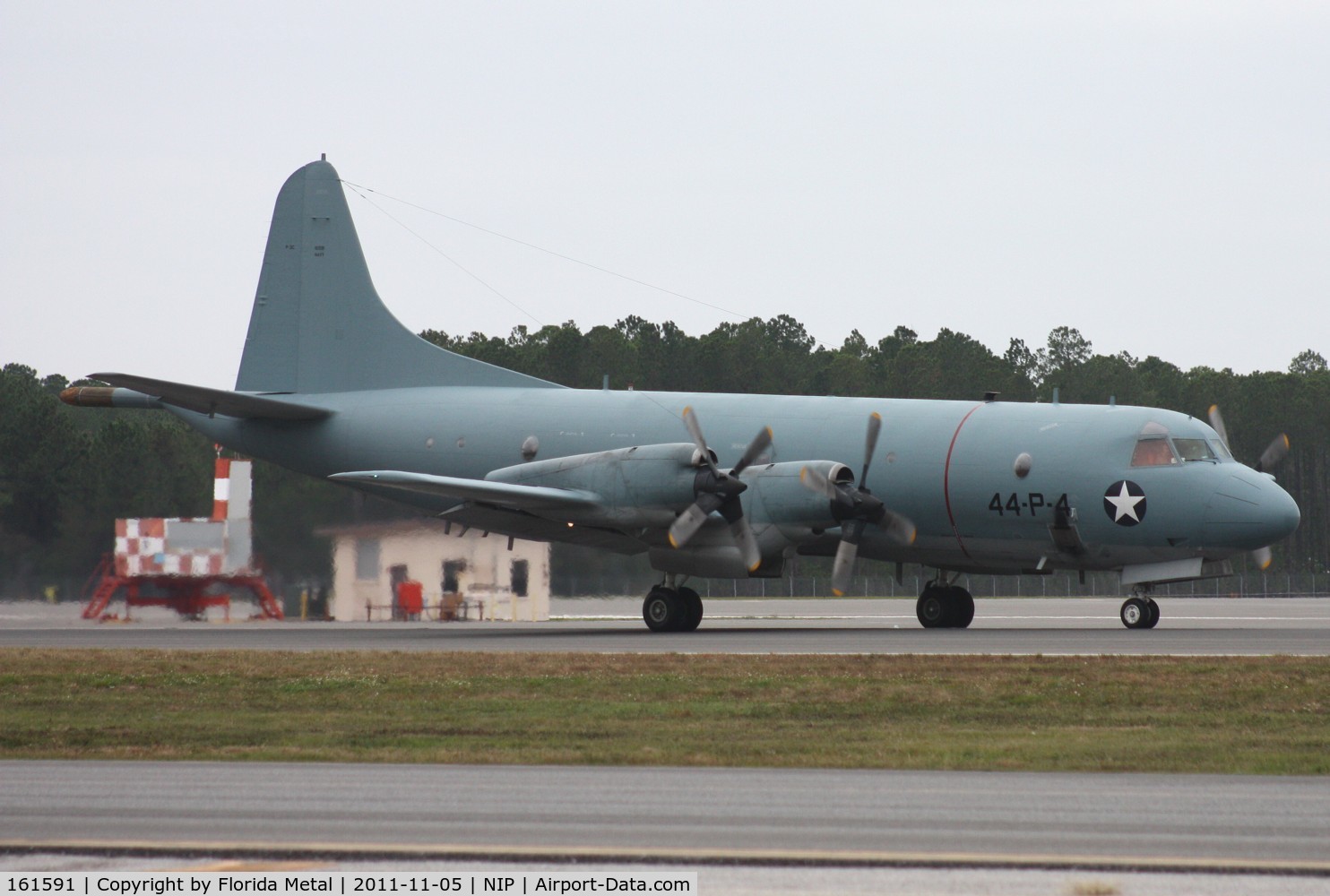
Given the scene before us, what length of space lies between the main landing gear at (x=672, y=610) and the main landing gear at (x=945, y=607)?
15.2 feet

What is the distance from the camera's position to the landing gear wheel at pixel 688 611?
29156 millimetres

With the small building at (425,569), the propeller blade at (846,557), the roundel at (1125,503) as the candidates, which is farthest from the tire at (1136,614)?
the small building at (425,569)

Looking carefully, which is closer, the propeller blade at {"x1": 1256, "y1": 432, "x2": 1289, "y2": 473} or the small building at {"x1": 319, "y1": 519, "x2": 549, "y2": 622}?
the propeller blade at {"x1": 1256, "y1": 432, "x2": 1289, "y2": 473}

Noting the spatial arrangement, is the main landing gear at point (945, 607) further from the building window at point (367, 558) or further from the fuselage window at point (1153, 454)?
the building window at point (367, 558)

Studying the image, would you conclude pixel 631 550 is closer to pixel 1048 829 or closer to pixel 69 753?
pixel 69 753

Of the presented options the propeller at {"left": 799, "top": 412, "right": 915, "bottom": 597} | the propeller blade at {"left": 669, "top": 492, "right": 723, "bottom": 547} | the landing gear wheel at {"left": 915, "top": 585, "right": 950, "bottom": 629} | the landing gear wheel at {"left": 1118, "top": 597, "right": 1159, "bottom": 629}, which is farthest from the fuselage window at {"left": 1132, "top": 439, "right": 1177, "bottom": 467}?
the propeller blade at {"left": 669, "top": 492, "right": 723, "bottom": 547}

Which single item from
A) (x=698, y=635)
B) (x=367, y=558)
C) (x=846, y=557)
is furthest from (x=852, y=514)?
(x=367, y=558)

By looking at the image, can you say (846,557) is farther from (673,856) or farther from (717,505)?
(673,856)

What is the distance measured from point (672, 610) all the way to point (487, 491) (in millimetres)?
4289

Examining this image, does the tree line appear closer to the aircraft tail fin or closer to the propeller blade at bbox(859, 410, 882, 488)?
the aircraft tail fin

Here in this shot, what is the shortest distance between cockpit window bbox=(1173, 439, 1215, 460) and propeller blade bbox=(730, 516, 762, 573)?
793cm

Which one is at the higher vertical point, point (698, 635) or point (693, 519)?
point (693, 519)

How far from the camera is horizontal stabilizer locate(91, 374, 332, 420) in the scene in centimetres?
2928

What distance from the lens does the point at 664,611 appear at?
1149 inches
